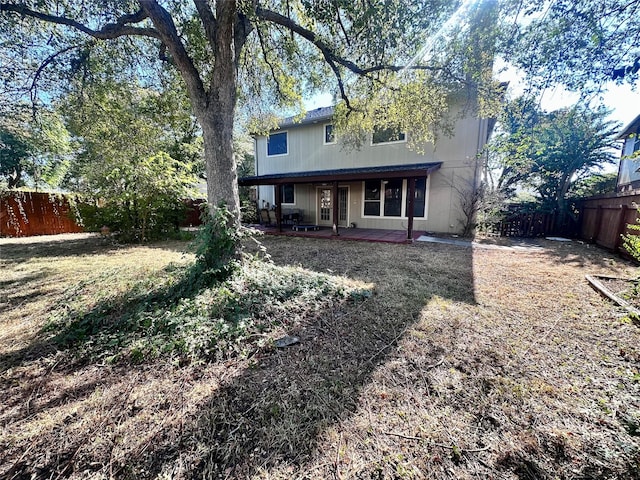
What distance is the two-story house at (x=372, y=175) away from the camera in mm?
8812

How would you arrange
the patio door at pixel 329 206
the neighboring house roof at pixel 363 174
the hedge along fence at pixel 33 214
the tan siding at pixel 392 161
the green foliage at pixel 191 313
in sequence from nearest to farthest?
the green foliage at pixel 191 313 < the neighboring house roof at pixel 363 174 < the tan siding at pixel 392 161 < the hedge along fence at pixel 33 214 < the patio door at pixel 329 206

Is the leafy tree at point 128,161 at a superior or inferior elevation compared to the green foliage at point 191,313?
superior

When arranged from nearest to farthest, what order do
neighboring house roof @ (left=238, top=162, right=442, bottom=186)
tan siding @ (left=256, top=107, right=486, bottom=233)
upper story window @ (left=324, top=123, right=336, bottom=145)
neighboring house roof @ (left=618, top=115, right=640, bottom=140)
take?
1. neighboring house roof @ (left=238, top=162, right=442, bottom=186)
2. tan siding @ (left=256, top=107, right=486, bottom=233)
3. neighboring house roof @ (left=618, top=115, right=640, bottom=140)
4. upper story window @ (left=324, top=123, right=336, bottom=145)

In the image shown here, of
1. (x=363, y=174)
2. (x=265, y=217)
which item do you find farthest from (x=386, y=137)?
(x=265, y=217)

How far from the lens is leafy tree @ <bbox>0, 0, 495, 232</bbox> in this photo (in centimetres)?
382

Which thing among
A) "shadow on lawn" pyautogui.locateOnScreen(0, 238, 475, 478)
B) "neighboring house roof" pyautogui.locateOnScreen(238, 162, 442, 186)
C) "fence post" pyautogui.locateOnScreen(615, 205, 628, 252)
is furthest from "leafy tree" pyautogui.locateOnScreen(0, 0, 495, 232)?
"fence post" pyautogui.locateOnScreen(615, 205, 628, 252)

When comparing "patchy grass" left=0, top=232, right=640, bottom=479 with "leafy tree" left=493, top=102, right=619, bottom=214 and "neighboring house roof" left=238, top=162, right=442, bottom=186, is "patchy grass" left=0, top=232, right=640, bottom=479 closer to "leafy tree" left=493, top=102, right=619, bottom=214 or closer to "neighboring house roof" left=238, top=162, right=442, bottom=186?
"neighboring house roof" left=238, top=162, right=442, bottom=186

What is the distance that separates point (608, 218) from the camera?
7262 mm

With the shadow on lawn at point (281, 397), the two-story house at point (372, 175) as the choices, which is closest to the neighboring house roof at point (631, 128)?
the two-story house at point (372, 175)

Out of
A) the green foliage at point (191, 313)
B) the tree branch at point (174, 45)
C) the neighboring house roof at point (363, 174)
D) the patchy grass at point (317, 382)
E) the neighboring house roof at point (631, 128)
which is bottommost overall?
the patchy grass at point (317, 382)

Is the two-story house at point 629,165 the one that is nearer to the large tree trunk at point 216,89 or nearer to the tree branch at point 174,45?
the large tree trunk at point 216,89

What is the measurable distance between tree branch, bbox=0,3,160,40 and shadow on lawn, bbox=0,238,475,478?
13.4 feet

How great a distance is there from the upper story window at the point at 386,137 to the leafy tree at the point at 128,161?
6.83 metres

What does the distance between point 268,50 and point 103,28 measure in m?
3.24
